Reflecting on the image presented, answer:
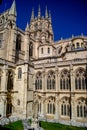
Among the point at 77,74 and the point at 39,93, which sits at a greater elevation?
the point at 77,74

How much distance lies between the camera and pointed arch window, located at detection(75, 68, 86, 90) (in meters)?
27.6

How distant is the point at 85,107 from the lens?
2672 cm

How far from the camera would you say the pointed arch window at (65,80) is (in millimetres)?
29156

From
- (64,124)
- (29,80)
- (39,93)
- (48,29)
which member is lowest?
(64,124)

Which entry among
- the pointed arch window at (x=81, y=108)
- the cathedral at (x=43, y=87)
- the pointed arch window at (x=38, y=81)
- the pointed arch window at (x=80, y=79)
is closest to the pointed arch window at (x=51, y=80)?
the cathedral at (x=43, y=87)

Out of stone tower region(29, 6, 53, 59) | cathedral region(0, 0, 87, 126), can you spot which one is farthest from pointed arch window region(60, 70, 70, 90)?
stone tower region(29, 6, 53, 59)

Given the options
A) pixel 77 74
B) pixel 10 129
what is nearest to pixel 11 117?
pixel 10 129

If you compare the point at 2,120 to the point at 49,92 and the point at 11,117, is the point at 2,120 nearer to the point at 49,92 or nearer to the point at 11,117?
the point at 11,117

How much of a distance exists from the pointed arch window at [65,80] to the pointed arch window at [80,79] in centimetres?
173

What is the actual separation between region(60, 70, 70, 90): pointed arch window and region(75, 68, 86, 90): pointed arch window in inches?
68.0

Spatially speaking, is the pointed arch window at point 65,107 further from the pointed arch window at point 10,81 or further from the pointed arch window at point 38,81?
the pointed arch window at point 10,81

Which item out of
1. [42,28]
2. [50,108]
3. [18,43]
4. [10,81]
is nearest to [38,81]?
[10,81]

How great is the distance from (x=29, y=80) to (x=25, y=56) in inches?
445

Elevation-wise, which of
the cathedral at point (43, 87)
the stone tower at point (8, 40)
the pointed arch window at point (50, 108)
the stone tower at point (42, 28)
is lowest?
the pointed arch window at point (50, 108)
